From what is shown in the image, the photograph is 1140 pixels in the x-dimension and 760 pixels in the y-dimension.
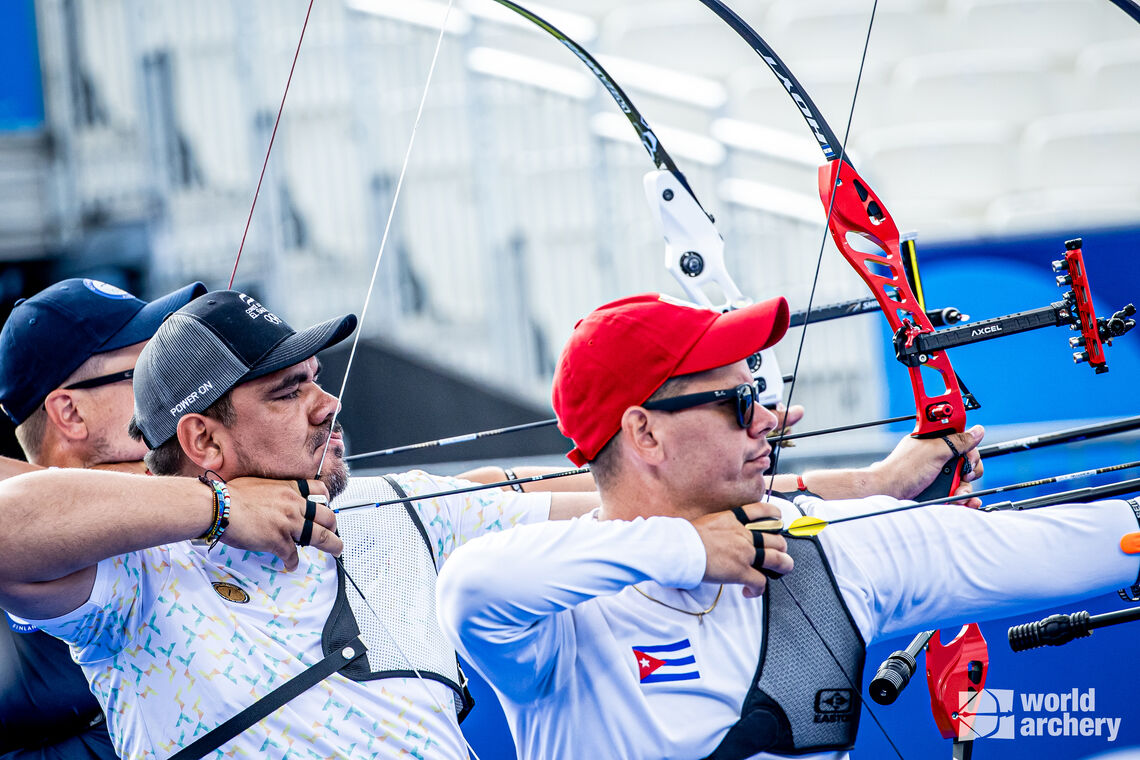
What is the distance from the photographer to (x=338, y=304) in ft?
14.3

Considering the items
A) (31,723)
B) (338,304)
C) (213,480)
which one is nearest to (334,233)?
(338,304)

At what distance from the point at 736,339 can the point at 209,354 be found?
2.39ft

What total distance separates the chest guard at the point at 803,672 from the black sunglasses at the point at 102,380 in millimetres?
1174

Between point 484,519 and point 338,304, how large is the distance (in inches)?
102

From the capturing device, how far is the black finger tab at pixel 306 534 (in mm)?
1550

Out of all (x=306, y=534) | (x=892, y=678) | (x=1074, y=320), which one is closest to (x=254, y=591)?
(x=306, y=534)

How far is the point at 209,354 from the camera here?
1704 millimetres

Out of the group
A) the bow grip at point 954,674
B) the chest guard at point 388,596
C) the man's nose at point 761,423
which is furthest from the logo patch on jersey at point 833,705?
the chest guard at point 388,596

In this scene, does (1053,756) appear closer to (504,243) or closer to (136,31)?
(504,243)

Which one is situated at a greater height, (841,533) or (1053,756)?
(841,533)

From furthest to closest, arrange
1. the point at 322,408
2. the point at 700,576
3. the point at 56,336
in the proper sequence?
the point at 56,336, the point at 322,408, the point at 700,576

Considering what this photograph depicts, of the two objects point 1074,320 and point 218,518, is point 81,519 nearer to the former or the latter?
point 218,518

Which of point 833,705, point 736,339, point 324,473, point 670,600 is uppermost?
point 736,339

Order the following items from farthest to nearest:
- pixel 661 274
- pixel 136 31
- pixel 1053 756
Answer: pixel 136 31, pixel 661 274, pixel 1053 756
